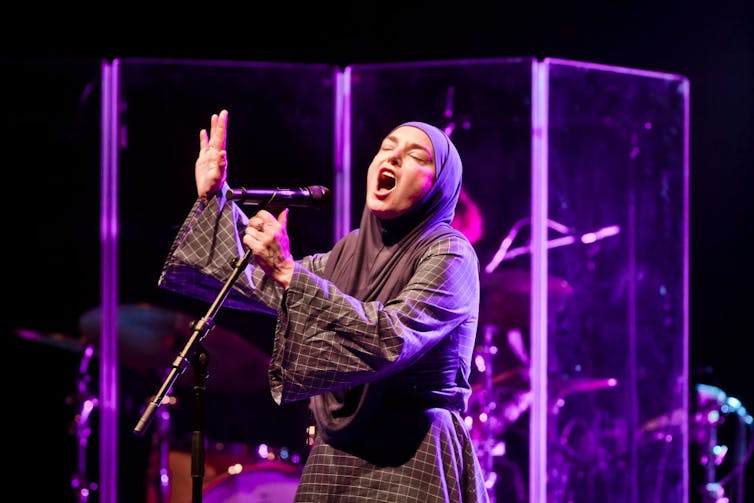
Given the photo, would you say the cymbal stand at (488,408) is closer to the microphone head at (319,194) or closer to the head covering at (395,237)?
the head covering at (395,237)

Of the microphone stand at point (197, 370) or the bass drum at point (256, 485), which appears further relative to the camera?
the bass drum at point (256, 485)

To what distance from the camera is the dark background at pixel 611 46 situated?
459 cm

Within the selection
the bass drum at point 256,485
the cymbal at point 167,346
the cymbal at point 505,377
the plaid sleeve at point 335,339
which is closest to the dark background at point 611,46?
the cymbal at point 505,377

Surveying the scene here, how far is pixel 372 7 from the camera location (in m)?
4.85

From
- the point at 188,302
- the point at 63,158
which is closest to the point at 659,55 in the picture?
the point at 188,302

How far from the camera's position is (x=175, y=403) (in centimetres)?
406

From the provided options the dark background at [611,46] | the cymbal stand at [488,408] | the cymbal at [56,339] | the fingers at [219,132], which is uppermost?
the dark background at [611,46]

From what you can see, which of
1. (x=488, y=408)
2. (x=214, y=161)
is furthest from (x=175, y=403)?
(x=214, y=161)

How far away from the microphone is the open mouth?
18cm

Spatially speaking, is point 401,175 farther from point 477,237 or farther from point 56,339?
point 56,339

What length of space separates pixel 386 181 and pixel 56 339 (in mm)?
2308

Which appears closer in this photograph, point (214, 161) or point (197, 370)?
point (197, 370)

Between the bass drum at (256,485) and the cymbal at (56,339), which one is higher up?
the cymbal at (56,339)

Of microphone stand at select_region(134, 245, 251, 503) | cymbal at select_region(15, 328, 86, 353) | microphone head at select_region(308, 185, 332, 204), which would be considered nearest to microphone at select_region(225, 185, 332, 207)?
microphone head at select_region(308, 185, 332, 204)
